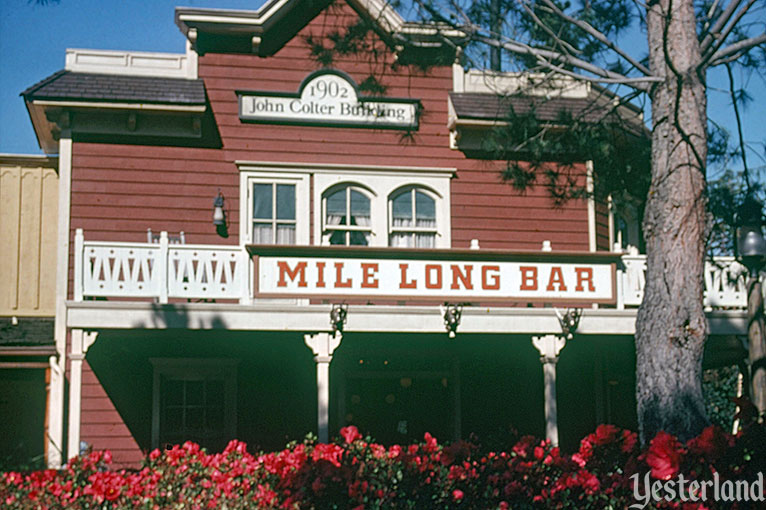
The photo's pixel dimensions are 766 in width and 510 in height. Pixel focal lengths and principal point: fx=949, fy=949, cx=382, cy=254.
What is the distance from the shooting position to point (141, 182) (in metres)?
14.8

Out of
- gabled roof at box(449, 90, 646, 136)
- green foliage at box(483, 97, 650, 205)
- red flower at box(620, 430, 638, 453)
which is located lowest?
red flower at box(620, 430, 638, 453)

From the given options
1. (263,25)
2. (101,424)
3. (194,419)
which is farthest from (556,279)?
(101,424)

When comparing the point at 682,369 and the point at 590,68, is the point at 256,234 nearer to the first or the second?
the point at 590,68

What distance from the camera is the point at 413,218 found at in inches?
611

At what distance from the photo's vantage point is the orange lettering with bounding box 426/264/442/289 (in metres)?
13.0

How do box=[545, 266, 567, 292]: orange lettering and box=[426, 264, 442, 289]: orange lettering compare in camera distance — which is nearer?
box=[426, 264, 442, 289]: orange lettering

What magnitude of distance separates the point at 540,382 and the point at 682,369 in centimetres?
677

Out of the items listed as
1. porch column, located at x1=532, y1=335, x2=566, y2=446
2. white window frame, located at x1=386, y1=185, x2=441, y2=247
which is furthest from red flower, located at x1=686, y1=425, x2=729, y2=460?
white window frame, located at x1=386, y1=185, x2=441, y2=247

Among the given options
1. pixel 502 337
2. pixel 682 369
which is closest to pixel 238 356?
Result: pixel 502 337

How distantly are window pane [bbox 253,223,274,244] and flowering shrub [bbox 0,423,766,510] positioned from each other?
6.42m

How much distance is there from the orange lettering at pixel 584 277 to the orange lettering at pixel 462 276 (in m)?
1.53

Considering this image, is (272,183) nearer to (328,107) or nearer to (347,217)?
(347,217)

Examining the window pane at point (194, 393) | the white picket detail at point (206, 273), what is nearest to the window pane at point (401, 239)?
the white picket detail at point (206, 273)

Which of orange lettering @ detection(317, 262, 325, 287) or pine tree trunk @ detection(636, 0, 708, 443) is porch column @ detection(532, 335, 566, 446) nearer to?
orange lettering @ detection(317, 262, 325, 287)
